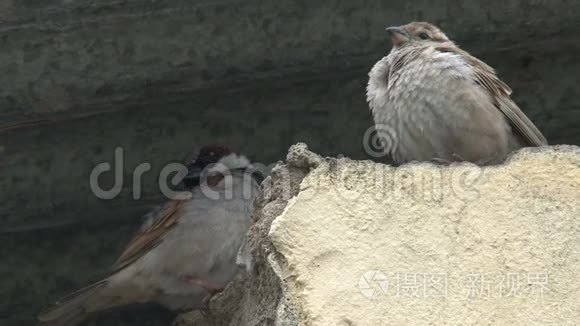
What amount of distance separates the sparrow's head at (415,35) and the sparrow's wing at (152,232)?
0.92m

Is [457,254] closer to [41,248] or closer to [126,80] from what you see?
[126,80]

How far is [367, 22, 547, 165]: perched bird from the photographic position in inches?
163

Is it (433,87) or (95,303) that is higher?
(433,87)

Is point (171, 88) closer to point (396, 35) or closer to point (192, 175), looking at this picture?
Answer: point (192, 175)

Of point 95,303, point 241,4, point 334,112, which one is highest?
point 241,4

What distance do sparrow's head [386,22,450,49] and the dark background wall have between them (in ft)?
0.10

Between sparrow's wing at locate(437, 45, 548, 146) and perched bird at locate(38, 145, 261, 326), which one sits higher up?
sparrow's wing at locate(437, 45, 548, 146)

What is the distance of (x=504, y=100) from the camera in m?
4.21

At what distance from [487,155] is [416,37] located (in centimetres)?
58

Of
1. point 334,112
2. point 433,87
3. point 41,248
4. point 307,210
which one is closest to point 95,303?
point 41,248

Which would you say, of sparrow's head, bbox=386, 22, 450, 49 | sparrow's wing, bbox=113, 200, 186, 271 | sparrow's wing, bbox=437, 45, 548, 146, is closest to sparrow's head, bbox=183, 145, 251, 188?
sparrow's wing, bbox=113, 200, 186, 271

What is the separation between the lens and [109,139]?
14.5 feet

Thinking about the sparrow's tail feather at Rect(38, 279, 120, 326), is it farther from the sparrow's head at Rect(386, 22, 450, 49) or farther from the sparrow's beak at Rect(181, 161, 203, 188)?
the sparrow's head at Rect(386, 22, 450, 49)

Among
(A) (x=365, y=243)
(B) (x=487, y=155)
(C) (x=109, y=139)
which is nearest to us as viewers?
(A) (x=365, y=243)
